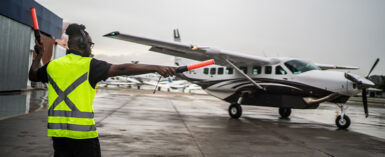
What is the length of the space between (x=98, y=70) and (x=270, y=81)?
36.6 ft

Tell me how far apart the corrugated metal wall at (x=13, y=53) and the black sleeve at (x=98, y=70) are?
20720mm

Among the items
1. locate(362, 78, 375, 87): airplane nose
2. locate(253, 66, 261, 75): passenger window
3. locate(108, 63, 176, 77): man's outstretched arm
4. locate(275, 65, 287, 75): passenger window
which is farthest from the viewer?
locate(253, 66, 261, 75): passenger window

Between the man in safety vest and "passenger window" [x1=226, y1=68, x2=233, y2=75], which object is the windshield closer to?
"passenger window" [x1=226, y1=68, x2=233, y2=75]

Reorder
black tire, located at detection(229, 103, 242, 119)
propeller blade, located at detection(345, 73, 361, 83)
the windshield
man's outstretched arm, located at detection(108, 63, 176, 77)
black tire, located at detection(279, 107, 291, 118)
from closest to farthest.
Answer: man's outstretched arm, located at detection(108, 63, 176, 77), propeller blade, located at detection(345, 73, 361, 83), the windshield, black tire, located at detection(229, 103, 242, 119), black tire, located at detection(279, 107, 291, 118)

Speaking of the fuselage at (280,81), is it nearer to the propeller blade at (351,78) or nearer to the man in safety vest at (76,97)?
the propeller blade at (351,78)

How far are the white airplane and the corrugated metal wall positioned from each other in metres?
12.8

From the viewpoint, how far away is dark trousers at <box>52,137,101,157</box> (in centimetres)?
263

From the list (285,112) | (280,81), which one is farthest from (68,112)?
(285,112)

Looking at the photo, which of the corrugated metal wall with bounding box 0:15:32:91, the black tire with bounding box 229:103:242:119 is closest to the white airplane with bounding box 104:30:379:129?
the black tire with bounding box 229:103:242:119

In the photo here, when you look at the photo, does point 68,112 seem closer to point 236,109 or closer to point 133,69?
point 133,69

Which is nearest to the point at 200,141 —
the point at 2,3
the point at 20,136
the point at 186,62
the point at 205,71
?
the point at 20,136

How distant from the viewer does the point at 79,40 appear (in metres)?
2.86

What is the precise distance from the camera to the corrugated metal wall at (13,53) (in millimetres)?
20250

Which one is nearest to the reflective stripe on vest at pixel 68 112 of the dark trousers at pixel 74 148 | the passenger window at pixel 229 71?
the dark trousers at pixel 74 148
